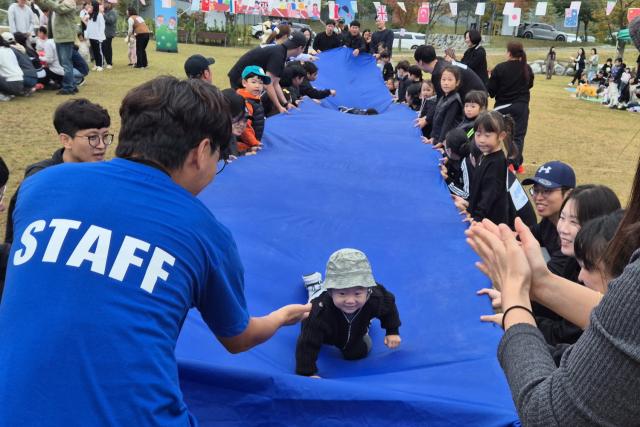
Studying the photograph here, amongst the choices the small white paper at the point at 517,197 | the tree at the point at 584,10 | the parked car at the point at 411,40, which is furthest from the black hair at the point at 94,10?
the tree at the point at 584,10

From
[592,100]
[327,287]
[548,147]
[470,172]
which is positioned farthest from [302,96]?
[592,100]

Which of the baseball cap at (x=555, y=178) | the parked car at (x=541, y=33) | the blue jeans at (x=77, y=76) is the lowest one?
the blue jeans at (x=77, y=76)

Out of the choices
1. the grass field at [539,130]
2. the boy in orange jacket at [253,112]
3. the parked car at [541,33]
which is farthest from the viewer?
the parked car at [541,33]

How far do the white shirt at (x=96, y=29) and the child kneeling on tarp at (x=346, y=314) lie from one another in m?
8.84

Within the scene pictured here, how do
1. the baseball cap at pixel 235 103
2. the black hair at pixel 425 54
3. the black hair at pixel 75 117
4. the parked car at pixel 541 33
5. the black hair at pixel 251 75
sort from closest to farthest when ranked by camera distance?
the black hair at pixel 75 117 < the baseball cap at pixel 235 103 < the black hair at pixel 251 75 < the black hair at pixel 425 54 < the parked car at pixel 541 33

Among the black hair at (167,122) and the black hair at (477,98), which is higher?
the black hair at (167,122)

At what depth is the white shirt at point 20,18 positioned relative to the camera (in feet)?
27.9

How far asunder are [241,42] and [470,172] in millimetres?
17644

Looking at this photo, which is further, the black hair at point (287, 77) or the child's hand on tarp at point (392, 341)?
the black hair at point (287, 77)

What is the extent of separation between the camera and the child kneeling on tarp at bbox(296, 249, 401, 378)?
6.19 feet

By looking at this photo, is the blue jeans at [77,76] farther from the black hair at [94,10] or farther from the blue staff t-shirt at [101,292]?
the blue staff t-shirt at [101,292]

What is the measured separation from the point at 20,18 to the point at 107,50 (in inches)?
76.1

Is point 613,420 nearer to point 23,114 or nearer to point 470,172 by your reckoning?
point 470,172

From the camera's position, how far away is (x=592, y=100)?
12.4m
